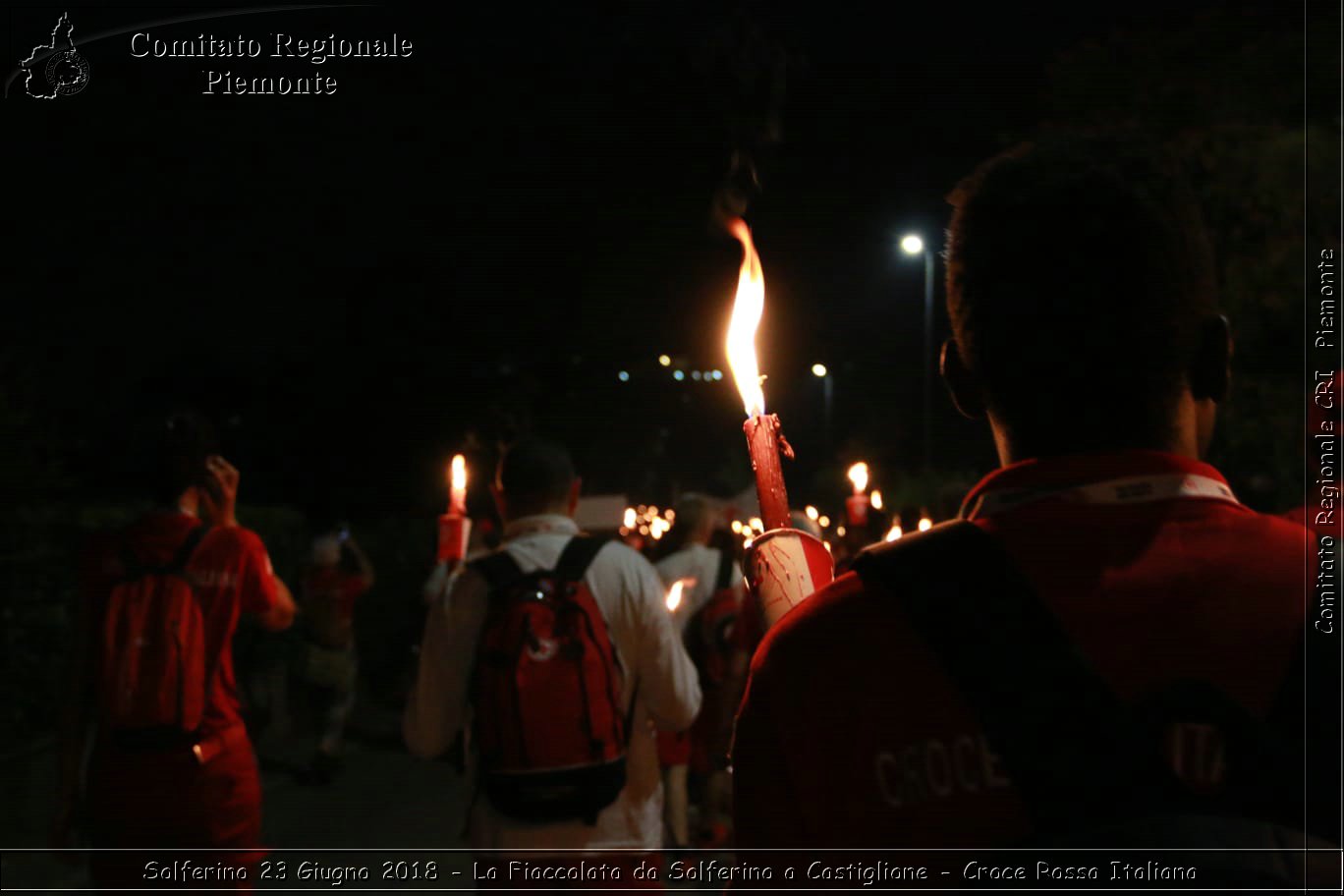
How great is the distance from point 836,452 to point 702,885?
42778mm

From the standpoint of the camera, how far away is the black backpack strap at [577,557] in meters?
4.00

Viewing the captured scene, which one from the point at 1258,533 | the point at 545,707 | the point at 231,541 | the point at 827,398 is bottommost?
the point at 545,707

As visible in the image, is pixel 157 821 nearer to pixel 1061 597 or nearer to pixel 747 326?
pixel 747 326

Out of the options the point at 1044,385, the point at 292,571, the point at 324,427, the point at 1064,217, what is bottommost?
the point at 1044,385

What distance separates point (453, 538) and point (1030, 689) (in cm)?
361

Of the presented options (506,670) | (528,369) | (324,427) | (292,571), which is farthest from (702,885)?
(324,427)

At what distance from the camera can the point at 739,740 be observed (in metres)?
1.48

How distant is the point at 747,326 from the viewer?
2432 mm

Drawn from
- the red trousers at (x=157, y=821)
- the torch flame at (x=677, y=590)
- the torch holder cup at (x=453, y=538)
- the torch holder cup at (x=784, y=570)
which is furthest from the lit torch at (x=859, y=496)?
the torch holder cup at (x=784, y=570)

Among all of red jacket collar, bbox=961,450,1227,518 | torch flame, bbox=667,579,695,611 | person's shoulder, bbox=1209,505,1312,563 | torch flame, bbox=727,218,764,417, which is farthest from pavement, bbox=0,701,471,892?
person's shoulder, bbox=1209,505,1312,563

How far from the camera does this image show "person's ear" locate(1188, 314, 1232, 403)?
4.96 feet

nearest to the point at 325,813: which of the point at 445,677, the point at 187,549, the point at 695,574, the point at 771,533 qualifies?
the point at 695,574

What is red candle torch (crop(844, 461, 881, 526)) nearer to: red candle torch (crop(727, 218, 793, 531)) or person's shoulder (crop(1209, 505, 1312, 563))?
red candle torch (crop(727, 218, 793, 531))

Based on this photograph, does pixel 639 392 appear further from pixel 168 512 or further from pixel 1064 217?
pixel 1064 217
